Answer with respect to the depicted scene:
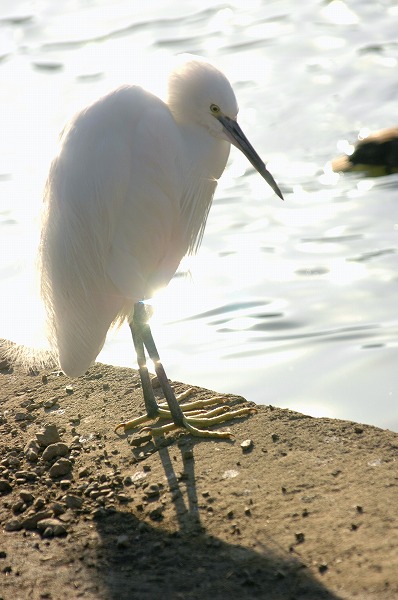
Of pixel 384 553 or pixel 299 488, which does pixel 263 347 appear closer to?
pixel 299 488

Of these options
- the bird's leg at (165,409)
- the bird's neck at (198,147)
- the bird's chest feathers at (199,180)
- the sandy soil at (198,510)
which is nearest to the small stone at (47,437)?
the sandy soil at (198,510)

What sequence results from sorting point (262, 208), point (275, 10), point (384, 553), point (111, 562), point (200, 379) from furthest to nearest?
1. point (275, 10)
2. point (262, 208)
3. point (200, 379)
4. point (111, 562)
5. point (384, 553)

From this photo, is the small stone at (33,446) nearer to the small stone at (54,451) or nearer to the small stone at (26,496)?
the small stone at (54,451)

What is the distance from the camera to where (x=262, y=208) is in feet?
31.1

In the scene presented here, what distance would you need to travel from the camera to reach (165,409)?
5.12m

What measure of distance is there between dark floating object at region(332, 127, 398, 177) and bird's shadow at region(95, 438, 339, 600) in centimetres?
673

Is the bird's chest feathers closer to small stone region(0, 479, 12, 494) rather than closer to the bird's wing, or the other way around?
the bird's wing

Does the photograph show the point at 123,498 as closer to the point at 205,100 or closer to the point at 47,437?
the point at 47,437

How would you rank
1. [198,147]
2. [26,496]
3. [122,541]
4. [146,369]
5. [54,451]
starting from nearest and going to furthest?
[122,541]
[26,496]
[54,451]
[198,147]
[146,369]

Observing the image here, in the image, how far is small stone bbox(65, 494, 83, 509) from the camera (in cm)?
420

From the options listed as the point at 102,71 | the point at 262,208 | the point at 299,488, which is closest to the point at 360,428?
the point at 299,488

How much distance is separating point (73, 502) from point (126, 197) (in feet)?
4.64

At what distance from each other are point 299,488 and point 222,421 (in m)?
0.88

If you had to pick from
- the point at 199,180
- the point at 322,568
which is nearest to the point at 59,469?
the point at 322,568
